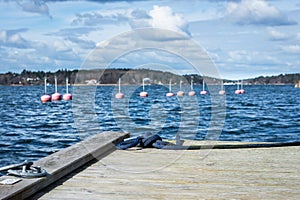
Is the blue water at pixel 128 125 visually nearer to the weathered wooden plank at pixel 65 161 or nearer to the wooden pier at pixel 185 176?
the weathered wooden plank at pixel 65 161

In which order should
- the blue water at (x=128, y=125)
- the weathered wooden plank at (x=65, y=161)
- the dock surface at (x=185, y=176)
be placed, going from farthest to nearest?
1. the blue water at (x=128, y=125)
2. the dock surface at (x=185, y=176)
3. the weathered wooden plank at (x=65, y=161)

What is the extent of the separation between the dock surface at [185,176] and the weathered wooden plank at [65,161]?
0.19 ft

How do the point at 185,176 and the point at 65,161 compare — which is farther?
the point at 65,161

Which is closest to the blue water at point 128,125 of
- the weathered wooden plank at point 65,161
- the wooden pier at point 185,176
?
the weathered wooden plank at point 65,161

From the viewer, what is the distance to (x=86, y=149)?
3982 millimetres

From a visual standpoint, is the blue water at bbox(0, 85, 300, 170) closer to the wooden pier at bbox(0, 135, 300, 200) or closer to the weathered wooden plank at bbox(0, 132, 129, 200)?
the weathered wooden plank at bbox(0, 132, 129, 200)

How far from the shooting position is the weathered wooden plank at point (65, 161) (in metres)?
2.67

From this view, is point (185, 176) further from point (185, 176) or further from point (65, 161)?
point (65, 161)

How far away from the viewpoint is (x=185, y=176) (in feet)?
10.9

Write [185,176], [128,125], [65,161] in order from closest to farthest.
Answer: [185,176]
[65,161]
[128,125]

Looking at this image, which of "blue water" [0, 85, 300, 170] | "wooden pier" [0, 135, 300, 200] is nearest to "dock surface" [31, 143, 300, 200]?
"wooden pier" [0, 135, 300, 200]

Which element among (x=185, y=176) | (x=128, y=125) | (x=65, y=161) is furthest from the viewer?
(x=128, y=125)

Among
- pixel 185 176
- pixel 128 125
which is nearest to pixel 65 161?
pixel 185 176

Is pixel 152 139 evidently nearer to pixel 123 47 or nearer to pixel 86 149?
pixel 86 149
